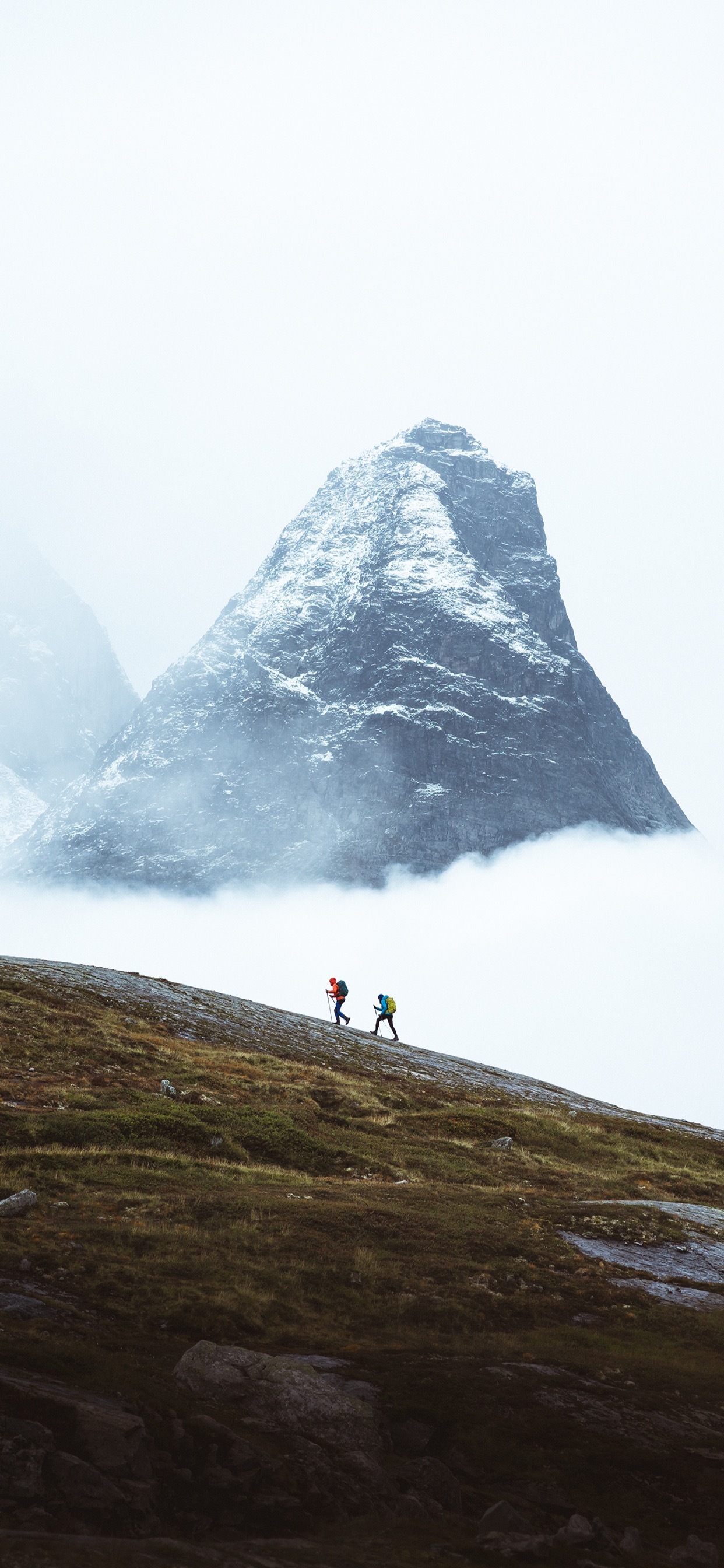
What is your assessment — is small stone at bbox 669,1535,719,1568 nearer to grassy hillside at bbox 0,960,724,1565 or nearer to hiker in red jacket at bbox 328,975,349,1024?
grassy hillside at bbox 0,960,724,1565

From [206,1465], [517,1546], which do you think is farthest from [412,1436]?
[206,1465]

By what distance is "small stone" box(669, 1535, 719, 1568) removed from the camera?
28.5 feet

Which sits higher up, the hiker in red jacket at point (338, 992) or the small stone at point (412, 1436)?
the hiker in red jacket at point (338, 992)

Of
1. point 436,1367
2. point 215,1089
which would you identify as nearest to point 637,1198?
point 215,1089

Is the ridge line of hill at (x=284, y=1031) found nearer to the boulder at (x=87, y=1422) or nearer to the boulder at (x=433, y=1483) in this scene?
the boulder at (x=87, y=1422)

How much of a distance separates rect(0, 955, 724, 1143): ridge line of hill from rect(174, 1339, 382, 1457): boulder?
123 feet

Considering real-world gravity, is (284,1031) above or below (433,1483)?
below

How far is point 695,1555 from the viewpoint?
28.8 feet

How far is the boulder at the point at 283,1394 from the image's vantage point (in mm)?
9922

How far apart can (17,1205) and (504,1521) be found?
31.8ft

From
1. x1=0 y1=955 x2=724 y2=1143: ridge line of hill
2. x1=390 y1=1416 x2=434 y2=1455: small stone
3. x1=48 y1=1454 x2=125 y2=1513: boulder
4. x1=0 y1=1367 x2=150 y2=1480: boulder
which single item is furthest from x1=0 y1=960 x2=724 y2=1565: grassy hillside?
x1=0 y1=955 x2=724 y2=1143: ridge line of hill

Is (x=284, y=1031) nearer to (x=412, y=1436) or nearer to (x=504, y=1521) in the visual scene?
(x=412, y=1436)

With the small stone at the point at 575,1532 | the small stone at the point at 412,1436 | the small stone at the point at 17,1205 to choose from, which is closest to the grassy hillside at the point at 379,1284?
the small stone at the point at 412,1436

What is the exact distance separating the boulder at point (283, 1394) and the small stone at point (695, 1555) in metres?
2.81
